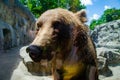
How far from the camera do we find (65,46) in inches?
79.8

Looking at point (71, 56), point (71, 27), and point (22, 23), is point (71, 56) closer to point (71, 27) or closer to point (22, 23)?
point (71, 27)

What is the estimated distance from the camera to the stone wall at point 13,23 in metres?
18.6

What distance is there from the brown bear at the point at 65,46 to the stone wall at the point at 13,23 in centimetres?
1406

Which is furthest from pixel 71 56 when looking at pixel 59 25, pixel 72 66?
pixel 59 25

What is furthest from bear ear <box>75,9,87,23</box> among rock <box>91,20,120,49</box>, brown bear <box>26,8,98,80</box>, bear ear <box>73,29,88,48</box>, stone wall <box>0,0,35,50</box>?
stone wall <box>0,0,35,50</box>

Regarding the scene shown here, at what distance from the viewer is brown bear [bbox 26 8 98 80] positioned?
1.82 m

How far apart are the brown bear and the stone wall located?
554 inches

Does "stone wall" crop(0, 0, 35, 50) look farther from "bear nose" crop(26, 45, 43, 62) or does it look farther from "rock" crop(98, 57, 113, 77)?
"bear nose" crop(26, 45, 43, 62)

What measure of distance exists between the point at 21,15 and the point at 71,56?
72.9 feet

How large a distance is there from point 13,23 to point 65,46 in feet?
65.6

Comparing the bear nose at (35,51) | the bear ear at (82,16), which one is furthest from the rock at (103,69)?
the bear nose at (35,51)

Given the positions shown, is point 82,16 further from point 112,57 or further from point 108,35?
point 108,35

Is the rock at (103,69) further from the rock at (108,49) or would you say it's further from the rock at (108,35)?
the rock at (108,35)

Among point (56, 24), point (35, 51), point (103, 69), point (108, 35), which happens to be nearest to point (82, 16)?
point (56, 24)
